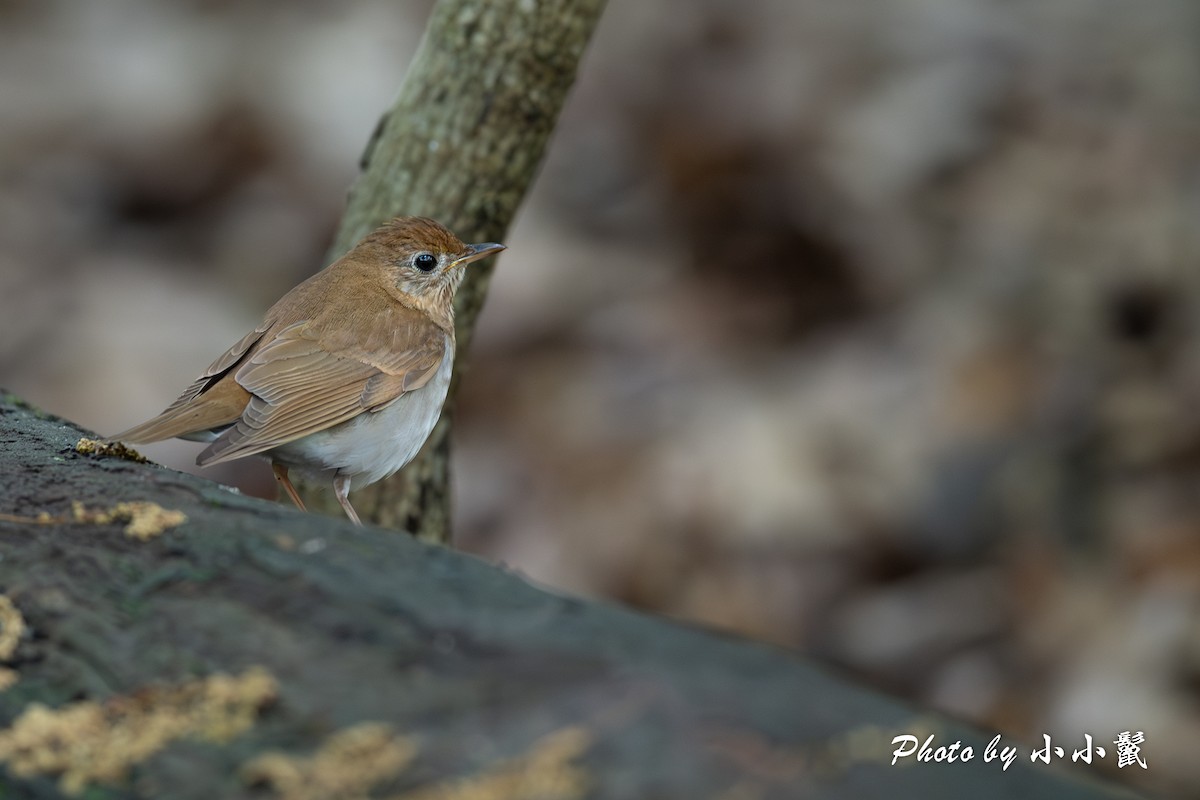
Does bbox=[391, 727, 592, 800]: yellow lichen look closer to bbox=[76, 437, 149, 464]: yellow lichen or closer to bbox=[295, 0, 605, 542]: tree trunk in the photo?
bbox=[76, 437, 149, 464]: yellow lichen

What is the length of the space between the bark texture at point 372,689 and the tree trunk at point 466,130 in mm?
1829

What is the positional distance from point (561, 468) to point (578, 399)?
53cm

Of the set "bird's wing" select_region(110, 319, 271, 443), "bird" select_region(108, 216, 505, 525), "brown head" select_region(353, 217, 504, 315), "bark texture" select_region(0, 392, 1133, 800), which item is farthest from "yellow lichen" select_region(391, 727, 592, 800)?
"brown head" select_region(353, 217, 504, 315)

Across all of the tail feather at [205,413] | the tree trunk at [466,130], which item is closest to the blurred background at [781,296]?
the tree trunk at [466,130]

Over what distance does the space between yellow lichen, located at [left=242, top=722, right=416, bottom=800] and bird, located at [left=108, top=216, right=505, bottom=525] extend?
60.4 inches

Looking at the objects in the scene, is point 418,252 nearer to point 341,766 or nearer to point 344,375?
point 344,375

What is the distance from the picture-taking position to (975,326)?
22.8ft

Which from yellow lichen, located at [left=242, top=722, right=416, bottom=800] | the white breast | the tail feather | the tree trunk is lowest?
yellow lichen, located at [left=242, top=722, right=416, bottom=800]

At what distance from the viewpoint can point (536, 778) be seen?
167 cm

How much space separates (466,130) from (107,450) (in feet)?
5.05

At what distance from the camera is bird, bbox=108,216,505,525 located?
350 centimetres

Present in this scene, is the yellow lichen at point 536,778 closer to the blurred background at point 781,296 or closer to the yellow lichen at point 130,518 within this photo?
the yellow lichen at point 130,518

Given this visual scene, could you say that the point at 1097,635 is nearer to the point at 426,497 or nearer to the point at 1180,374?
the point at 1180,374

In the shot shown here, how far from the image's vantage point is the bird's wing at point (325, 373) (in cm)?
344
